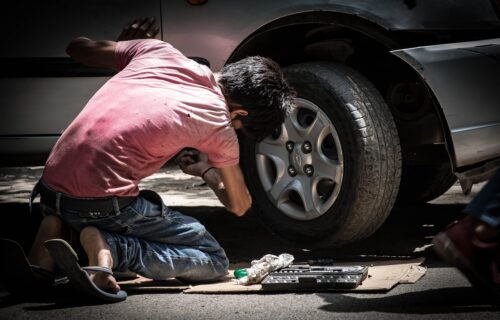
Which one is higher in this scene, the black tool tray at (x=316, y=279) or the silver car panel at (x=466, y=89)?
the silver car panel at (x=466, y=89)

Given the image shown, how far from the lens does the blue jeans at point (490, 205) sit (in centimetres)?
296

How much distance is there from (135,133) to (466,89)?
1432mm

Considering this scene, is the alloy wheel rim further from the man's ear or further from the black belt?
the black belt

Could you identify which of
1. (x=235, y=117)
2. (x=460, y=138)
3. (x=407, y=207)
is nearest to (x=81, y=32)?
(x=235, y=117)

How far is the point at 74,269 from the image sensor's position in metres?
3.46

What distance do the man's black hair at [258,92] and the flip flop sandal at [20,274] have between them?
3.33ft

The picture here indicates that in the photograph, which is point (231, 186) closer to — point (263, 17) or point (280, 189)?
point (280, 189)

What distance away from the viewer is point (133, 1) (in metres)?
4.71

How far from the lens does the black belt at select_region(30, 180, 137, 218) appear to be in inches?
147

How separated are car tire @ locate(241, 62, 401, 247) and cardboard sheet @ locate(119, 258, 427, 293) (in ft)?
0.93

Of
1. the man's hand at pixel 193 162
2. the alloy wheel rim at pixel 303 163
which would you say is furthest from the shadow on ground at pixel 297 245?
the man's hand at pixel 193 162

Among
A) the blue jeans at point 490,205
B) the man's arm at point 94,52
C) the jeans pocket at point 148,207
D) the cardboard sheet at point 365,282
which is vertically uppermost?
the man's arm at point 94,52

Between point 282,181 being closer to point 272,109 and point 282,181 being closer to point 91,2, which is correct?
point 272,109

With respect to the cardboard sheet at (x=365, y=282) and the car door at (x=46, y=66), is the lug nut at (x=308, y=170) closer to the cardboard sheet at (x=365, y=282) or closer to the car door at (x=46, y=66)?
the cardboard sheet at (x=365, y=282)
